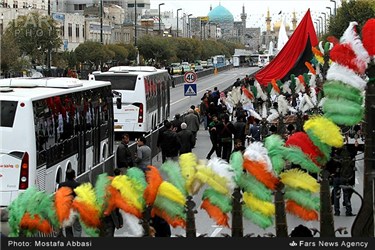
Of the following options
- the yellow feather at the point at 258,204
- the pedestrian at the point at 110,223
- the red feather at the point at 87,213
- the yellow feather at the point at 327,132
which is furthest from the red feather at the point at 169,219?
the yellow feather at the point at 327,132

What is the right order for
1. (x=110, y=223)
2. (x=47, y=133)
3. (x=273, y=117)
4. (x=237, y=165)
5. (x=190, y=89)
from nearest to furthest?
(x=237, y=165), (x=110, y=223), (x=47, y=133), (x=273, y=117), (x=190, y=89)

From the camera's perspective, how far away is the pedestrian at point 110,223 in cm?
1021

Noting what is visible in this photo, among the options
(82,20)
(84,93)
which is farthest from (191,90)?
(82,20)

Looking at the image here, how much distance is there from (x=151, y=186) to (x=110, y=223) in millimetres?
931

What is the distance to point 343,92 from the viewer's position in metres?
10.1

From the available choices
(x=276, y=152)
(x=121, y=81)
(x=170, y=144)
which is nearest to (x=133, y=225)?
(x=276, y=152)

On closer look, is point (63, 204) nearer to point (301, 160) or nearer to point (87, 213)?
point (87, 213)

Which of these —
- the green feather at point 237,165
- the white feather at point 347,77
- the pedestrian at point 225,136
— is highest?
the white feather at point 347,77

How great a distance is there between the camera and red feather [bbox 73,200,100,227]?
10.1 m

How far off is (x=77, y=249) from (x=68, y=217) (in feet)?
7.56

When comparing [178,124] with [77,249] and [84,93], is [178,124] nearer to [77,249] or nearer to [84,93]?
[84,93]

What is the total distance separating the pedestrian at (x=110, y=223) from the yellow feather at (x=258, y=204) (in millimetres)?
1363

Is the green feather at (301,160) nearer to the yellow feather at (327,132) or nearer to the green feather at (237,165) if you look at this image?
the yellow feather at (327,132)

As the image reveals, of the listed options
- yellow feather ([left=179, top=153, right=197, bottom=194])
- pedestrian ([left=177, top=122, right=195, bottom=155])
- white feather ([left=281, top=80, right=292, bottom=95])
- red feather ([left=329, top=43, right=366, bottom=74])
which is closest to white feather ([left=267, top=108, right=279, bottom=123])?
pedestrian ([left=177, top=122, right=195, bottom=155])
